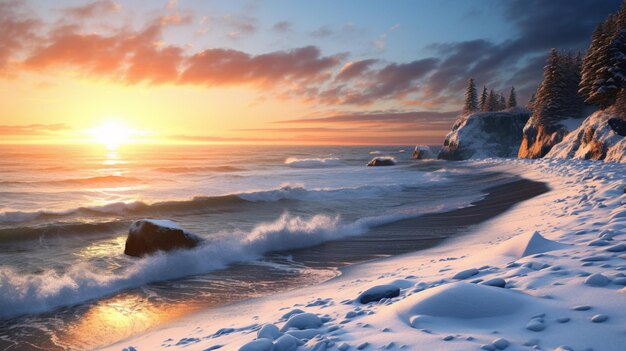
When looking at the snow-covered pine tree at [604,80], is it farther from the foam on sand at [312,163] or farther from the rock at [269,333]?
the foam on sand at [312,163]

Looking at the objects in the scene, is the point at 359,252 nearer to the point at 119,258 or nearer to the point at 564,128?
the point at 119,258

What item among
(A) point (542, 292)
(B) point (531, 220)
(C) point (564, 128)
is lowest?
(B) point (531, 220)

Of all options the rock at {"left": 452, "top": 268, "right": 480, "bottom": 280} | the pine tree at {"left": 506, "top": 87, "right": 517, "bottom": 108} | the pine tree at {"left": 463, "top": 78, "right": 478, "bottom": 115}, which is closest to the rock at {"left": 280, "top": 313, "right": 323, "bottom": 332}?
the rock at {"left": 452, "top": 268, "right": 480, "bottom": 280}

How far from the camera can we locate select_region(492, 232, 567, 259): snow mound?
17.0 feet

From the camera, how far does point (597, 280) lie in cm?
343

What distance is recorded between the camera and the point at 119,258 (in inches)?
425

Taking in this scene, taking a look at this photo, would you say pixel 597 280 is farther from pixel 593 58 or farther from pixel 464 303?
pixel 593 58

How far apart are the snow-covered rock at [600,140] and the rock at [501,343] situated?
24.7m

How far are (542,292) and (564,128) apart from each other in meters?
45.3

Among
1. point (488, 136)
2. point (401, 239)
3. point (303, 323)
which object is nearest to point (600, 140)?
point (401, 239)

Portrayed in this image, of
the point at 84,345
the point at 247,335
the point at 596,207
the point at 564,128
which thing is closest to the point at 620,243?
the point at 596,207

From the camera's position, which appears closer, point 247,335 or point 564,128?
point 247,335

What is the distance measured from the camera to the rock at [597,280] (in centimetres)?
340

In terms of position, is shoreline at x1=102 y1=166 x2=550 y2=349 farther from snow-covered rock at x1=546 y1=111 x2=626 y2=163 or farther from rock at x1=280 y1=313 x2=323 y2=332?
snow-covered rock at x1=546 y1=111 x2=626 y2=163
